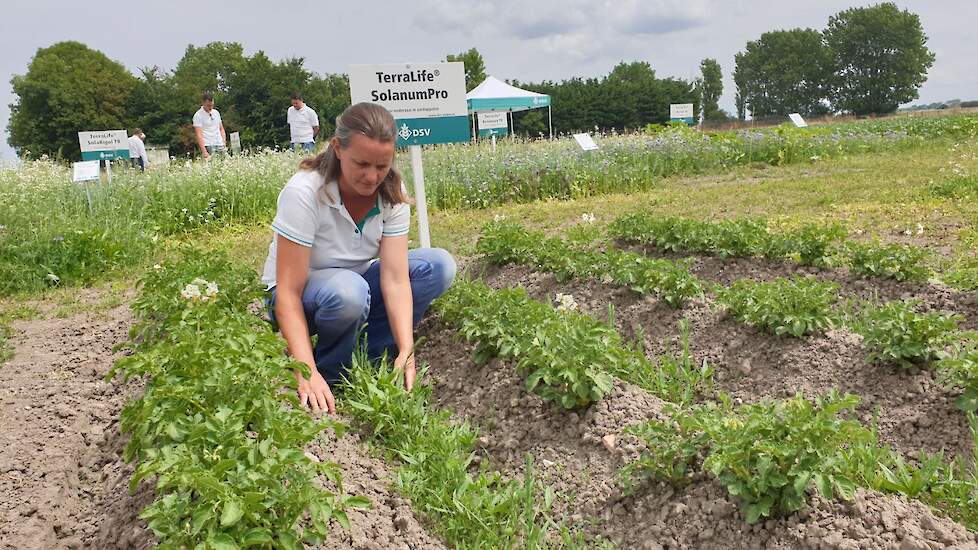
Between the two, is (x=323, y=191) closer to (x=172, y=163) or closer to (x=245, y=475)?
(x=245, y=475)

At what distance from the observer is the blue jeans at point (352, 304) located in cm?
360

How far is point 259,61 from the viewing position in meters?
50.5

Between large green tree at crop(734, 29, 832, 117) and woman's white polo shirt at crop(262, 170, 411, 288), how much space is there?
77938mm

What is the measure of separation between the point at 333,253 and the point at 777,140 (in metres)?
12.5

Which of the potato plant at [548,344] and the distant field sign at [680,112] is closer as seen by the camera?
the potato plant at [548,344]

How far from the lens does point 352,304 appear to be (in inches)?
142

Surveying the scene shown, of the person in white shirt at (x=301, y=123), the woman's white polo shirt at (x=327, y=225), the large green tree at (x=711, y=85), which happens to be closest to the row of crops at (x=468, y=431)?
the woman's white polo shirt at (x=327, y=225)

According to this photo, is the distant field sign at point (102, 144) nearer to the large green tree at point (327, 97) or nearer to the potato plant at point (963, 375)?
the potato plant at point (963, 375)

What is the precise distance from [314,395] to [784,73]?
283 ft

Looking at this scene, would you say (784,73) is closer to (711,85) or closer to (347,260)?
(711,85)

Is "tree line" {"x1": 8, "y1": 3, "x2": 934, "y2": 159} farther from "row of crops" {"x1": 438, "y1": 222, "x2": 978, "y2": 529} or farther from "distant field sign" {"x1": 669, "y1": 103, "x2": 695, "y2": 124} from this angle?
"row of crops" {"x1": 438, "y1": 222, "x2": 978, "y2": 529}

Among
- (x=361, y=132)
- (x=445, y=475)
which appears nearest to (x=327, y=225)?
(x=361, y=132)

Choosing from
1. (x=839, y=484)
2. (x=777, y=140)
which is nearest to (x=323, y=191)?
(x=839, y=484)

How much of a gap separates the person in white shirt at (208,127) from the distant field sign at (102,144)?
117 inches
